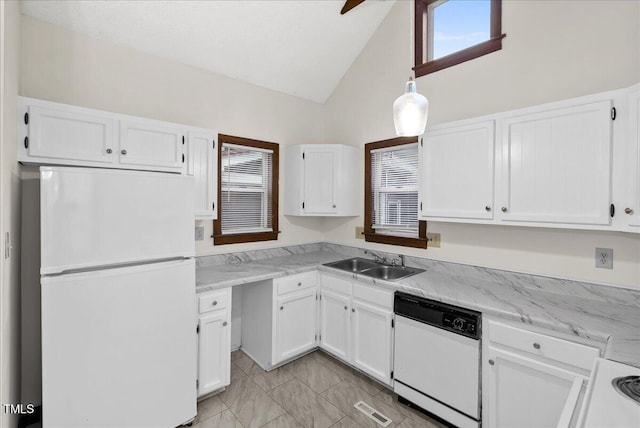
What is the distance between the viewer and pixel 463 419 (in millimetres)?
1900

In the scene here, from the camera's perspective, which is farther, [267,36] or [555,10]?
[267,36]

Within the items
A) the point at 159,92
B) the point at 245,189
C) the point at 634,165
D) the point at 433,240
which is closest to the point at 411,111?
the point at 634,165

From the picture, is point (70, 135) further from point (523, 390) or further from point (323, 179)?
point (523, 390)

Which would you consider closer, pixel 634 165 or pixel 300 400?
pixel 634 165

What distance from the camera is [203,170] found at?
8.23ft

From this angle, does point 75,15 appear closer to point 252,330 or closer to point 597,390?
point 252,330

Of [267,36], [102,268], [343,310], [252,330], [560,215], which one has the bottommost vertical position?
[252,330]

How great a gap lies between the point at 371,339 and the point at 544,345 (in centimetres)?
121

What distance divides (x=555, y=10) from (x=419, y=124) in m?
1.48

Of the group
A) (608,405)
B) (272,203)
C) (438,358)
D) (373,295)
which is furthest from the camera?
(272,203)

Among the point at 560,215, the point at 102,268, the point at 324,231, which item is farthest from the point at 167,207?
the point at 560,215

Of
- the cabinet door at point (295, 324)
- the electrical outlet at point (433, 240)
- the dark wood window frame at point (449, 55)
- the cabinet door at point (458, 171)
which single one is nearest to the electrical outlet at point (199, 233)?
the cabinet door at point (295, 324)

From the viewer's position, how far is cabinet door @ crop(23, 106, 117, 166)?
5.84 feet

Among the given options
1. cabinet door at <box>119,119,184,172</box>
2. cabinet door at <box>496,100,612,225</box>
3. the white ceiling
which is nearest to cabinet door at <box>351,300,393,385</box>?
cabinet door at <box>496,100,612,225</box>
